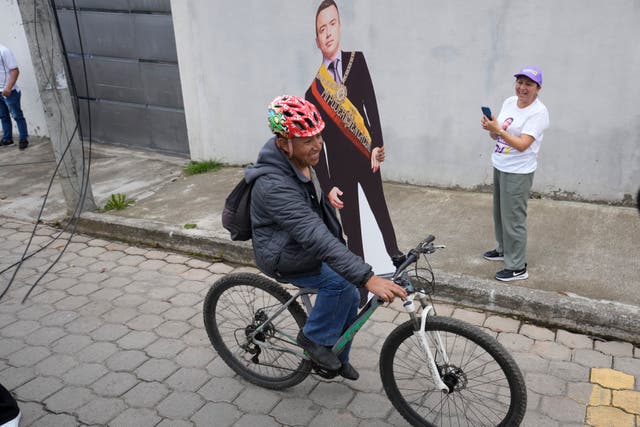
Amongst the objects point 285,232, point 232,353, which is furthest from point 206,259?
point 285,232

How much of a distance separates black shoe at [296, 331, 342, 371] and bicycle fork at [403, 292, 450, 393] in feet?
1.86

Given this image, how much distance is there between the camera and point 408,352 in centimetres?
314

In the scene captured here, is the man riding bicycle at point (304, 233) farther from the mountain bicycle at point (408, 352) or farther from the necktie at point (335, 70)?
the necktie at point (335, 70)

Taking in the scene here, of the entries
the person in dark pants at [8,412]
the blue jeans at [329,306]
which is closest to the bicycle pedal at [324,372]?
the blue jeans at [329,306]

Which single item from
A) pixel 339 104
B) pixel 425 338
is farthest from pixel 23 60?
pixel 425 338

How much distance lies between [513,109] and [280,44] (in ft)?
11.4

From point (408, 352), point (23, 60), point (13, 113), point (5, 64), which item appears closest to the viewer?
point (408, 352)

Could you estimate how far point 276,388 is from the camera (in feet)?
12.0

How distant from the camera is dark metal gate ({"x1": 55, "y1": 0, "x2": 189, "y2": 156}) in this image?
8.21 meters

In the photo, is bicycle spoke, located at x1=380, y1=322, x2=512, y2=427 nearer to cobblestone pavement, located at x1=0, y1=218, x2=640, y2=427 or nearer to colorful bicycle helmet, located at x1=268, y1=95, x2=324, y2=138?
cobblestone pavement, located at x1=0, y1=218, x2=640, y2=427

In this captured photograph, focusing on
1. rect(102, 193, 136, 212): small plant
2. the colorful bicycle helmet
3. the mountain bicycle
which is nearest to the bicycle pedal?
the mountain bicycle

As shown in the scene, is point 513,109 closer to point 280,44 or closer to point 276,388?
point 276,388

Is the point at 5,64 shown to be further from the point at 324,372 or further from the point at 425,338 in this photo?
the point at 425,338

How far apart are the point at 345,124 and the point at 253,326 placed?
1.39m
